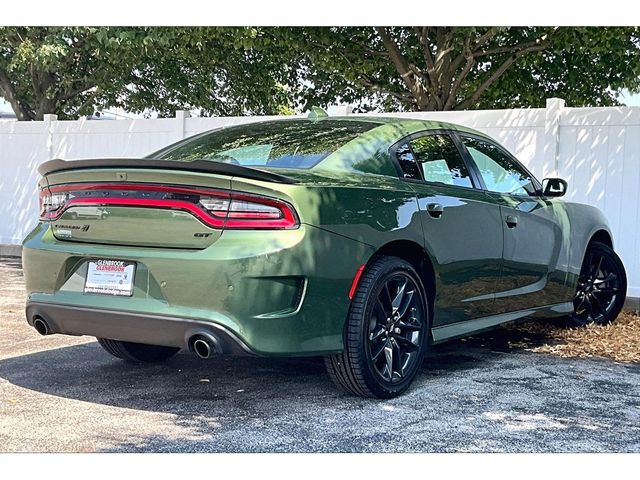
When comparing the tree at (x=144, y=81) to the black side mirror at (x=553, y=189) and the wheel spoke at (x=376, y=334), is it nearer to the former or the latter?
the black side mirror at (x=553, y=189)

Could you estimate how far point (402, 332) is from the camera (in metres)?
4.54

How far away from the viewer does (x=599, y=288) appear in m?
6.87

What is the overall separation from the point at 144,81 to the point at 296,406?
15.6 metres

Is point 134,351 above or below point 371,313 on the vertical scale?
below

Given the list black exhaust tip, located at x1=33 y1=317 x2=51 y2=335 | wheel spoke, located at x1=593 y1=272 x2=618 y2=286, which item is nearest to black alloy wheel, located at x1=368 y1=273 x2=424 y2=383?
black exhaust tip, located at x1=33 y1=317 x2=51 y2=335

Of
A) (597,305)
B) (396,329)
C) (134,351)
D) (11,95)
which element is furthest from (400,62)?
(11,95)

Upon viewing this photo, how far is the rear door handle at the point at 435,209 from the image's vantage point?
4680 mm

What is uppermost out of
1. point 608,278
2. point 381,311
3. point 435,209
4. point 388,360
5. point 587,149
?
point 587,149

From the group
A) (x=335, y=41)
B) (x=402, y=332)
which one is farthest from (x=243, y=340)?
(x=335, y=41)

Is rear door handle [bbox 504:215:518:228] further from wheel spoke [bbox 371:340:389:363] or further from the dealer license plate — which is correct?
the dealer license plate

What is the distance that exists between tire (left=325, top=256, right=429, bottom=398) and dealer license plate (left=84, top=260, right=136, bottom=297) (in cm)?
112

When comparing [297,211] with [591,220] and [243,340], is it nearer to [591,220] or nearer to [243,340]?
[243,340]

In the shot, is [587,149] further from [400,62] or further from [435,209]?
[400,62]
